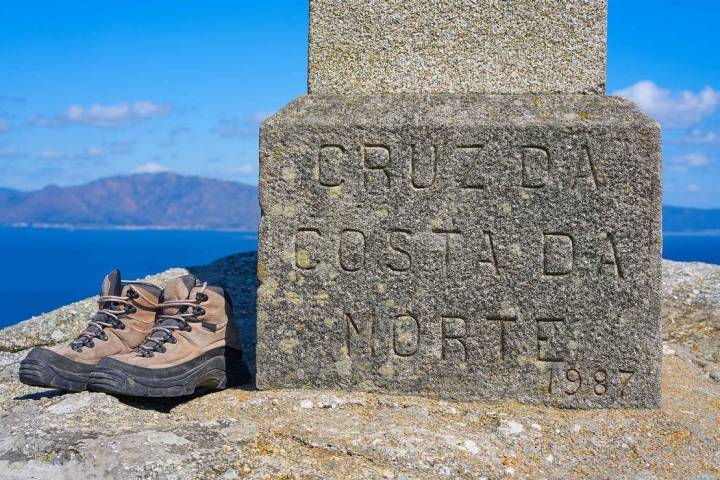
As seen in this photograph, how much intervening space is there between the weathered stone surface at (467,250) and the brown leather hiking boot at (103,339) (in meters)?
0.88

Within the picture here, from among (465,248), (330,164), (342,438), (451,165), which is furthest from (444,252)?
(342,438)

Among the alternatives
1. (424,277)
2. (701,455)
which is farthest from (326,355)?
(701,455)

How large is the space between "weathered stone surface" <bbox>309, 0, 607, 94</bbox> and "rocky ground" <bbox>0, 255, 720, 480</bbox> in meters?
1.90

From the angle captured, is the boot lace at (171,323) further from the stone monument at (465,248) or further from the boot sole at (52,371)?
the stone monument at (465,248)

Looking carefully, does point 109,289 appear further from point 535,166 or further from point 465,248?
point 535,166

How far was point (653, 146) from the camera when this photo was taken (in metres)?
4.20

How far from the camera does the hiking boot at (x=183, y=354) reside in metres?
4.22

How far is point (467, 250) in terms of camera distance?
4297mm

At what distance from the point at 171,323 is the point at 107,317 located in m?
0.45

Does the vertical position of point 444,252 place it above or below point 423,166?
below

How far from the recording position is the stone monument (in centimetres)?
424

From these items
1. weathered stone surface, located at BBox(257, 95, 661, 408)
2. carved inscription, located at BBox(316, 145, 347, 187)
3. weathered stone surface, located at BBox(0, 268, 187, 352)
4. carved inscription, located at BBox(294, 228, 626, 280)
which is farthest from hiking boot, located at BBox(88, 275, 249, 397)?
weathered stone surface, located at BBox(0, 268, 187, 352)

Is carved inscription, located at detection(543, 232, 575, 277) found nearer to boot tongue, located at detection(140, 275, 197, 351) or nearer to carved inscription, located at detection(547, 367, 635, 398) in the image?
carved inscription, located at detection(547, 367, 635, 398)

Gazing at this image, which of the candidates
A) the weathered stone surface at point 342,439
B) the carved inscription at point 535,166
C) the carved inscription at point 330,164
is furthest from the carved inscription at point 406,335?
the carved inscription at point 535,166
